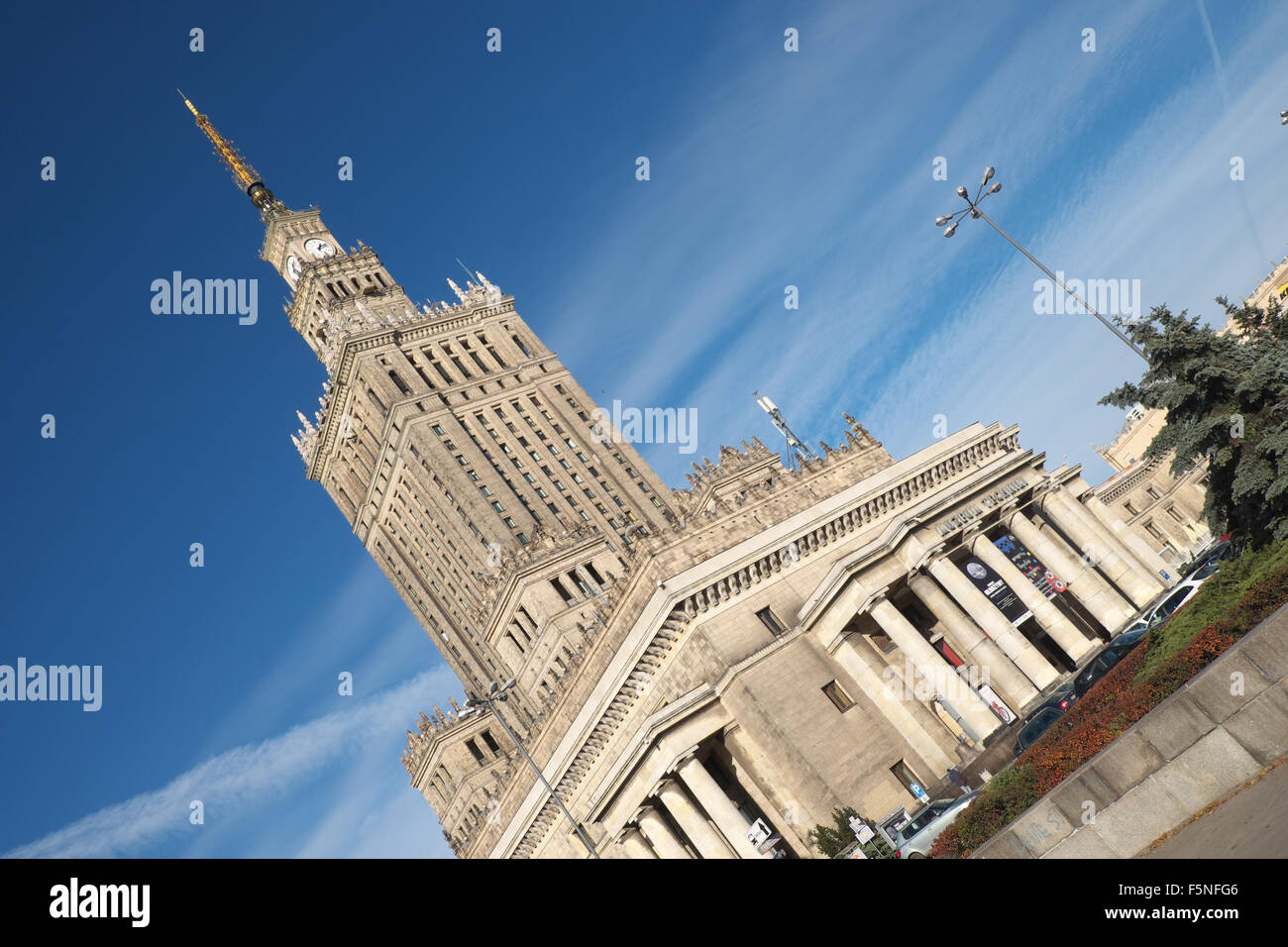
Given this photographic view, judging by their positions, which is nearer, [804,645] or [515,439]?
[804,645]

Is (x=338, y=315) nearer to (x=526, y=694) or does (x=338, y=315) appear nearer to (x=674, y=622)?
(x=526, y=694)

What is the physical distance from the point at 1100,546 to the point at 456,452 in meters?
51.9

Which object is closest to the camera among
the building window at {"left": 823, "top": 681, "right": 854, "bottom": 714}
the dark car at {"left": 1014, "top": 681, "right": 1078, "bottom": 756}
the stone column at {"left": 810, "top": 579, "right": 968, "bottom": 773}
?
the dark car at {"left": 1014, "top": 681, "right": 1078, "bottom": 756}

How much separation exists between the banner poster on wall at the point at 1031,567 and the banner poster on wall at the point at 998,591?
154cm

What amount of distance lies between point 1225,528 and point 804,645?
16487 mm

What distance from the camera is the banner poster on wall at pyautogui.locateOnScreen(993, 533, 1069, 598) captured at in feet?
136

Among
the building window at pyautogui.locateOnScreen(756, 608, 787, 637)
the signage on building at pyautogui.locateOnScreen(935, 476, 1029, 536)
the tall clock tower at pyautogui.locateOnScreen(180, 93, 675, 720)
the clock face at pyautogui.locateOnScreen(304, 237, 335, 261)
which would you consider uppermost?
the clock face at pyautogui.locateOnScreen(304, 237, 335, 261)

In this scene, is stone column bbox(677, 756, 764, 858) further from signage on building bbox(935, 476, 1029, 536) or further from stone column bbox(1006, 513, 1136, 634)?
stone column bbox(1006, 513, 1136, 634)

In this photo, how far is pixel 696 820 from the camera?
36.6 metres

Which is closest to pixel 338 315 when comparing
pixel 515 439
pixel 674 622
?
pixel 515 439

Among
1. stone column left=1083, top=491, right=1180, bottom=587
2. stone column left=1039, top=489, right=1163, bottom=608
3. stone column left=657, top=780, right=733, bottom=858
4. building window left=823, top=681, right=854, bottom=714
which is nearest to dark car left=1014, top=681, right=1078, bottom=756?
building window left=823, top=681, right=854, bottom=714

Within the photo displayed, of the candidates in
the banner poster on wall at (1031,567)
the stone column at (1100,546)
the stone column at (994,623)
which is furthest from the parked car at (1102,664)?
the stone column at (1100,546)

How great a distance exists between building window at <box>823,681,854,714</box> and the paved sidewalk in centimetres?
1952
